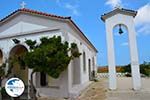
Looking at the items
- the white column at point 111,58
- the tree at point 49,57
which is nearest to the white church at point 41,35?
the tree at point 49,57

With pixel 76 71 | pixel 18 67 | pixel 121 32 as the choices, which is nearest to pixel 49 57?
pixel 121 32

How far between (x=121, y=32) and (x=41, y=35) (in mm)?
5342

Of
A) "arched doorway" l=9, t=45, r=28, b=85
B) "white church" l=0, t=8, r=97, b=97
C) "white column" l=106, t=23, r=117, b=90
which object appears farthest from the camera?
"arched doorway" l=9, t=45, r=28, b=85

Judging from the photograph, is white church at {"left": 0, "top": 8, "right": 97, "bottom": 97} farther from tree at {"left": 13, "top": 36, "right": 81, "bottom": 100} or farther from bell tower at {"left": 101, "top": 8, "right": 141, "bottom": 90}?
bell tower at {"left": 101, "top": 8, "right": 141, "bottom": 90}

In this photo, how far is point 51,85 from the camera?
1628cm

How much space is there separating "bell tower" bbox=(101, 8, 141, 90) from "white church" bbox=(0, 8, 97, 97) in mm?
2491

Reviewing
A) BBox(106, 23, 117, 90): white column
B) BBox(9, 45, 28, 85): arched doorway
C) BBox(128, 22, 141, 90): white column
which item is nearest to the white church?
BBox(9, 45, 28, 85): arched doorway

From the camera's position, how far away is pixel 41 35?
1578cm

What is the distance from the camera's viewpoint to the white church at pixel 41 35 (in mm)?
15023

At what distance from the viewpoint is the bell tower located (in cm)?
1468

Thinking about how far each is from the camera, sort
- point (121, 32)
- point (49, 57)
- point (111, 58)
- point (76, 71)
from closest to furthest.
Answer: point (49, 57), point (111, 58), point (121, 32), point (76, 71)

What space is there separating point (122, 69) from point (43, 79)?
73.2 feet

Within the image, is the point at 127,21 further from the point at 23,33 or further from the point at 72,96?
the point at 23,33

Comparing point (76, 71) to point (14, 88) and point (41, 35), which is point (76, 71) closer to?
point (41, 35)
